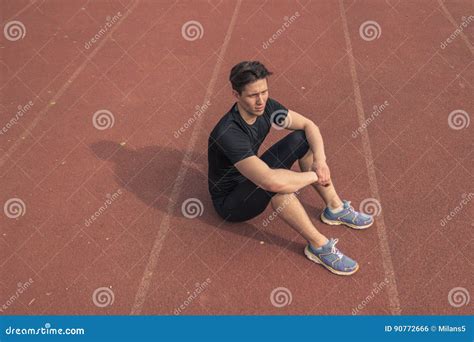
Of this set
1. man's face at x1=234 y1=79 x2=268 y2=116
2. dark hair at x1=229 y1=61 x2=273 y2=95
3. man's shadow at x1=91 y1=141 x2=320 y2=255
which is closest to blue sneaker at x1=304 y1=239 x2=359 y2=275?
man's shadow at x1=91 y1=141 x2=320 y2=255

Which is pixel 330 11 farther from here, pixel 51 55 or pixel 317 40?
pixel 51 55

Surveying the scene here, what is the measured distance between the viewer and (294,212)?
3.53 meters

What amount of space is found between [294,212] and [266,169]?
458 mm

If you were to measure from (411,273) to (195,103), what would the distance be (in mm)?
3642

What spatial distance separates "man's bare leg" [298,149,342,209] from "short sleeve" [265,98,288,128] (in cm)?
39

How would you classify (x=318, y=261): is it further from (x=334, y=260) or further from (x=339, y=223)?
(x=339, y=223)

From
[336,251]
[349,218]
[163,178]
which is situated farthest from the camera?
[163,178]

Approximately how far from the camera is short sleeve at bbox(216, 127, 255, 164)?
3.39m

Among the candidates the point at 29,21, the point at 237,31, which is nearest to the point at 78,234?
the point at 237,31

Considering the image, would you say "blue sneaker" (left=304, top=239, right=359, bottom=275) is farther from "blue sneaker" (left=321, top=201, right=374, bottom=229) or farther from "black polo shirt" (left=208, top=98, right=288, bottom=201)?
"black polo shirt" (left=208, top=98, right=288, bottom=201)

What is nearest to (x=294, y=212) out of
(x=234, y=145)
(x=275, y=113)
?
(x=234, y=145)

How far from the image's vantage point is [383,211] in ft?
14.5

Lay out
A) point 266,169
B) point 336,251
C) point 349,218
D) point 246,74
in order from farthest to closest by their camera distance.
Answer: point 349,218 → point 336,251 → point 266,169 → point 246,74

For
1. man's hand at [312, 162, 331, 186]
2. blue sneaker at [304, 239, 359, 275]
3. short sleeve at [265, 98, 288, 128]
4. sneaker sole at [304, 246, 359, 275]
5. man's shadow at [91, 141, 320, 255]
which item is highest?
short sleeve at [265, 98, 288, 128]
